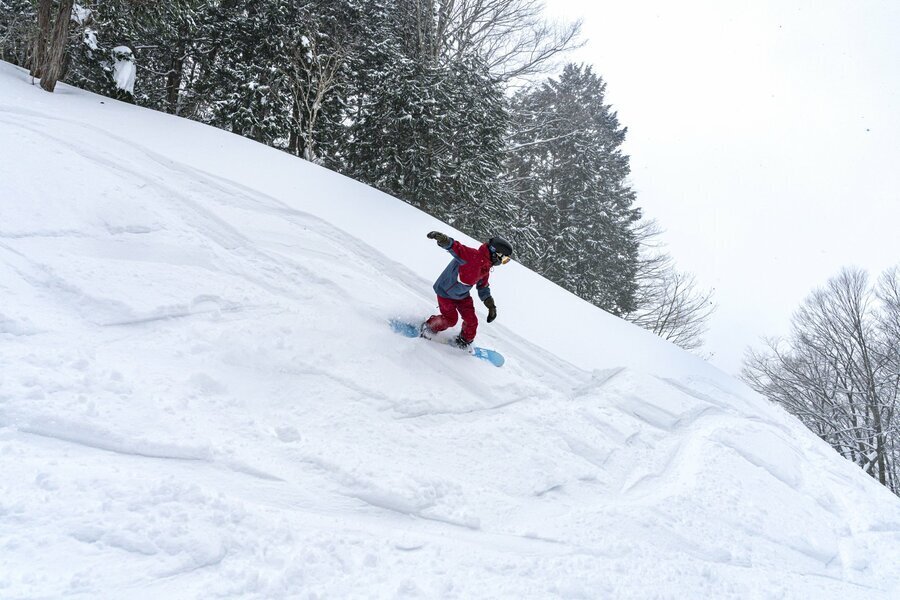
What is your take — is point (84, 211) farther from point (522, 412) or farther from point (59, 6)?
point (59, 6)

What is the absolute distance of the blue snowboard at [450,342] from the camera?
445 centimetres

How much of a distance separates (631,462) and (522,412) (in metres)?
1.03

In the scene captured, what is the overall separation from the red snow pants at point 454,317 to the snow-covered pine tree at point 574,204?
10941 millimetres

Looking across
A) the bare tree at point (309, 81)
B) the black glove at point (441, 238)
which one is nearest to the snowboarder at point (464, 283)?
the black glove at point (441, 238)

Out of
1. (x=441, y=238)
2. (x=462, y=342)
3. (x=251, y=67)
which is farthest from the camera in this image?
(x=251, y=67)

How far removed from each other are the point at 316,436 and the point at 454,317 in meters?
2.15

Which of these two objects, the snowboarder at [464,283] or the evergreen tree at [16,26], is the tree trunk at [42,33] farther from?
the snowboarder at [464,283]

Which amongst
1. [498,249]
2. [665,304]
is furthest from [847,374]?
[498,249]

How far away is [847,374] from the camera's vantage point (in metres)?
15.4

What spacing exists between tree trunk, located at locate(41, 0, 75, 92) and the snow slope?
2.30 meters

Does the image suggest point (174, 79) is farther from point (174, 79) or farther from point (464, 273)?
point (464, 273)

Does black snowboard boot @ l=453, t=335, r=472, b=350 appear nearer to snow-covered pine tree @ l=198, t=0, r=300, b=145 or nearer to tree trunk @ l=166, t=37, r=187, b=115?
snow-covered pine tree @ l=198, t=0, r=300, b=145

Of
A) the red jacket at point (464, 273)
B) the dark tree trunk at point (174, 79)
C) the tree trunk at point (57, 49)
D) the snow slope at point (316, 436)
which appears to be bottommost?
the snow slope at point (316, 436)

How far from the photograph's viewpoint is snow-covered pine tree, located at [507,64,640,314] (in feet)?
55.3
